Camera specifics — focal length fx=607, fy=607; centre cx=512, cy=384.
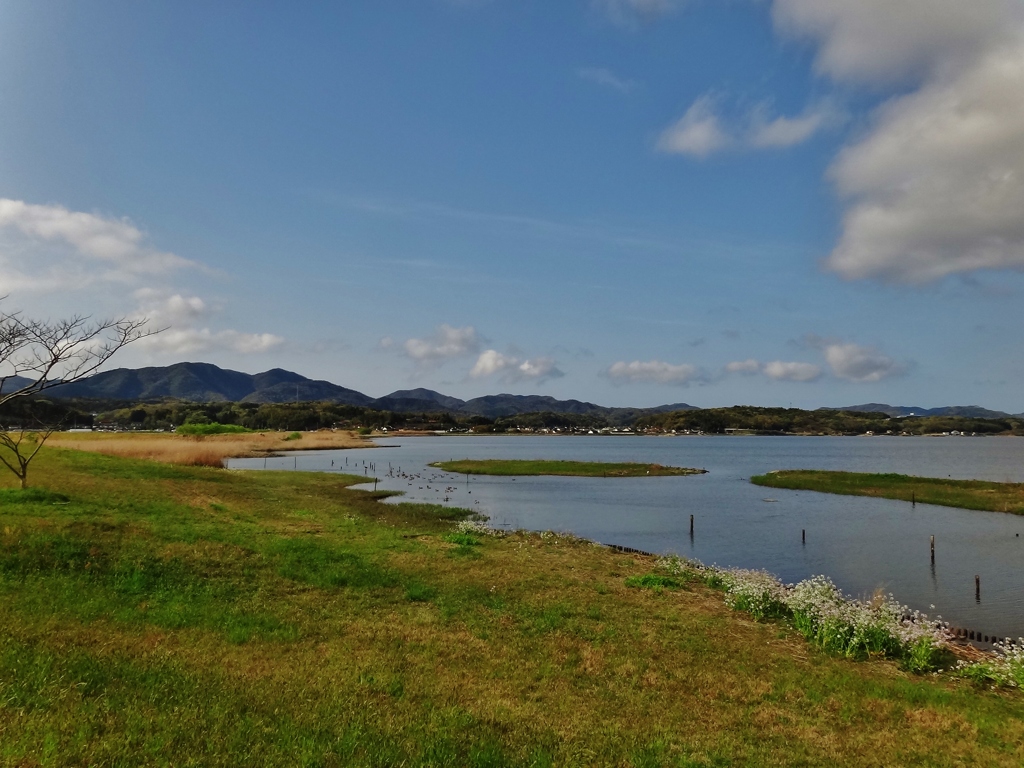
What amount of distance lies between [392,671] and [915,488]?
245 ft

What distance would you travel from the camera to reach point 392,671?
493 inches

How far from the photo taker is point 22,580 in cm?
1535

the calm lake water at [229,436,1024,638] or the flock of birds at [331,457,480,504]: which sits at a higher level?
the calm lake water at [229,436,1024,638]

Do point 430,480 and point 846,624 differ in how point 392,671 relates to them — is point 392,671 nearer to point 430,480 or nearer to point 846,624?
point 846,624

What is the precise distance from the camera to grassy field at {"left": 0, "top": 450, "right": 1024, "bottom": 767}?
893 centimetres

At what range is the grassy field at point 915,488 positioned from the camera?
5922cm

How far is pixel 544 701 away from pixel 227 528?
18777 millimetres

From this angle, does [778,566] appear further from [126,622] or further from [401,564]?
[126,622]

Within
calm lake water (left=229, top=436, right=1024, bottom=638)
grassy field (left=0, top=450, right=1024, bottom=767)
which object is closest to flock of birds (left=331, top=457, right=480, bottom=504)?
calm lake water (left=229, top=436, right=1024, bottom=638)

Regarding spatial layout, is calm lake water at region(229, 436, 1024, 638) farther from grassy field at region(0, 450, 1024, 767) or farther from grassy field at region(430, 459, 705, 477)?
grassy field at region(0, 450, 1024, 767)

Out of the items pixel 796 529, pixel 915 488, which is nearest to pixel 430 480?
pixel 796 529

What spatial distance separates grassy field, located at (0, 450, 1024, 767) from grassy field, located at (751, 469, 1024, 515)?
51656 mm

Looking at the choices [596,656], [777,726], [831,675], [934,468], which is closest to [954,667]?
[831,675]

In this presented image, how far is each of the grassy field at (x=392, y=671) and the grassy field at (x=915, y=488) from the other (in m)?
51.7
